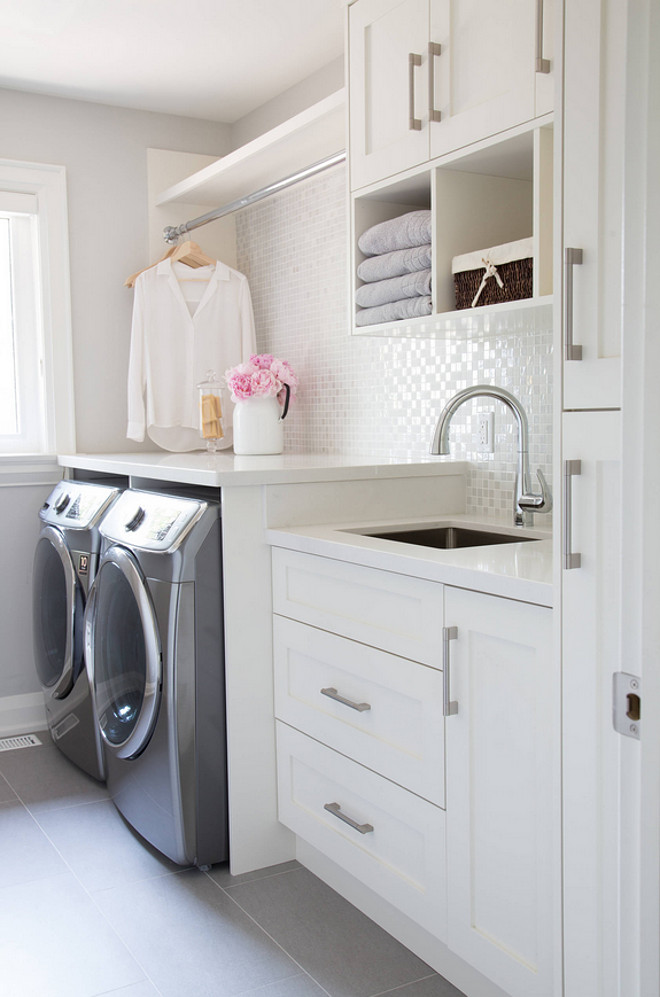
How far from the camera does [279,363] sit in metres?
2.88

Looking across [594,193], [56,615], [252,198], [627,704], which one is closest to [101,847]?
[56,615]

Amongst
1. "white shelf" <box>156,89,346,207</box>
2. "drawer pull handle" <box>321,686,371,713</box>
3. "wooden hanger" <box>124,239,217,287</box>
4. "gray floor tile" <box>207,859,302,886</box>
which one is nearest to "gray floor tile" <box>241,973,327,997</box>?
"gray floor tile" <box>207,859,302,886</box>

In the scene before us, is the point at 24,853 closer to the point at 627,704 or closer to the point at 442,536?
the point at 442,536

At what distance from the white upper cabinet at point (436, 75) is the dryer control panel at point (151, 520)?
0.92 m

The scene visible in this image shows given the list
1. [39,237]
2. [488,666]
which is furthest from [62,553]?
[488,666]

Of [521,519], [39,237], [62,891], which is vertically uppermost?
[39,237]

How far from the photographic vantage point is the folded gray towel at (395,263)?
2070 millimetres

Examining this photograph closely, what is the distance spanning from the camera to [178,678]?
2.09 metres

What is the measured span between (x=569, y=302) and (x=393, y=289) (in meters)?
0.99

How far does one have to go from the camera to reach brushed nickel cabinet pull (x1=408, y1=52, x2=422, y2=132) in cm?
197

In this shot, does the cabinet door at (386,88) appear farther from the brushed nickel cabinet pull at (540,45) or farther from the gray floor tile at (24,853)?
the gray floor tile at (24,853)

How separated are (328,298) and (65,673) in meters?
1.54

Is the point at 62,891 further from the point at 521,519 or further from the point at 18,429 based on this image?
the point at 18,429

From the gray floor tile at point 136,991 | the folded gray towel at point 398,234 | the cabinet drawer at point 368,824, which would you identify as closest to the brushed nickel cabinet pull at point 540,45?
the folded gray towel at point 398,234
